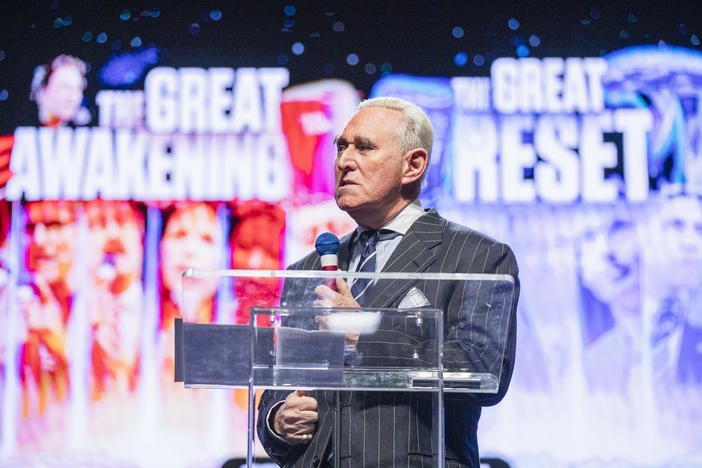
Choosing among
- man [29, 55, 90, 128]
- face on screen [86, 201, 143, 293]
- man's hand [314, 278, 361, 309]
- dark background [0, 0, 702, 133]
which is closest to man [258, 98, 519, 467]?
man's hand [314, 278, 361, 309]

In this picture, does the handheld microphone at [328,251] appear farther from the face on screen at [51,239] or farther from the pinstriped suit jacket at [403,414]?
the face on screen at [51,239]

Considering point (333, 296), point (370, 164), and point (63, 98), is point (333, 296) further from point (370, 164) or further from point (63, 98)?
point (63, 98)

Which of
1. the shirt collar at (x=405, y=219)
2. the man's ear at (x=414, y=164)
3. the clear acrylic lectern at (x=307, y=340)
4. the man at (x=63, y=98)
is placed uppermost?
the man at (x=63, y=98)

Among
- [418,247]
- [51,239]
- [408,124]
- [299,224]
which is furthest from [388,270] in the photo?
[51,239]

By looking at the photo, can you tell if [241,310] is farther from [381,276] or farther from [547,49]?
[547,49]

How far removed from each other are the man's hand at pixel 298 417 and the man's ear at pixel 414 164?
0.67 m

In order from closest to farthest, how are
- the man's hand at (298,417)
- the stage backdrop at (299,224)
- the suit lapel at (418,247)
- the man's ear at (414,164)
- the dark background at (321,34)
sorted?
the man's hand at (298,417)
the suit lapel at (418,247)
the man's ear at (414,164)
the stage backdrop at (299,224)
the dark background at (321,34)

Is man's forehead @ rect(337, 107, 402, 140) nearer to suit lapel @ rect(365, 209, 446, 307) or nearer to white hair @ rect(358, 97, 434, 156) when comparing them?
white hair @ rect(358, 97, 434, 156)

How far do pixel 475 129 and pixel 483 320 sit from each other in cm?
254

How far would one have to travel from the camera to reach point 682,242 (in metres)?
3.75

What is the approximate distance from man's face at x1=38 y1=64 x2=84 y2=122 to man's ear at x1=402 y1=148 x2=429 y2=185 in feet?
7.76

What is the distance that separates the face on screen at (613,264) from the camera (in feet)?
12.2

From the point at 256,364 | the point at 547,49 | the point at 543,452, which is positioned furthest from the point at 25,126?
the point at 256,364

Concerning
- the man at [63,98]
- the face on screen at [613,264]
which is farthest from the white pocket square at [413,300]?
the man at [63,98]
